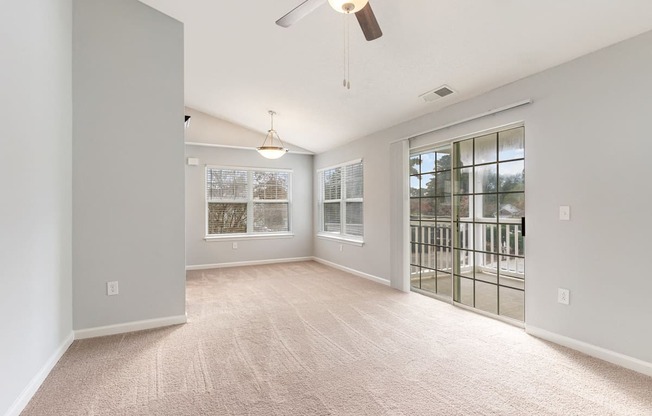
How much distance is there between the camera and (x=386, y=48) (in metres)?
3.09

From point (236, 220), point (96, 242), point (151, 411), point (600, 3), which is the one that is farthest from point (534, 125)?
point (236, 220)

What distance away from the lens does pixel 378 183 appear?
16.9 ft

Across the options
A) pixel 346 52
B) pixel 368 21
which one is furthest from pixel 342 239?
pixel 368 21

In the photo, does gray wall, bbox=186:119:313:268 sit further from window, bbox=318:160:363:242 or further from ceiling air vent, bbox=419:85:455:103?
ceiling air vent, bbox=419:85:455:103

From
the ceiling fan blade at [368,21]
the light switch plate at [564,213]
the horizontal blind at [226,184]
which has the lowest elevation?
the light switch plate at [564,213]

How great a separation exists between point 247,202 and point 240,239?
792 millimetres

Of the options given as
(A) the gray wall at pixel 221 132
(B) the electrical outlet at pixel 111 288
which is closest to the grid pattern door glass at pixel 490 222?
(A) the gray wall at pixel 221 132

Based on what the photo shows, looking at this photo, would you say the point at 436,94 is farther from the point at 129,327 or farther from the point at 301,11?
the point at 129,327

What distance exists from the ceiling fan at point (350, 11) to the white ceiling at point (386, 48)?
0.68 meters

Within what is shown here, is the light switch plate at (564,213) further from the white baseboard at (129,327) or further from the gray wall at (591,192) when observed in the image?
the white baseboard at (129,327)

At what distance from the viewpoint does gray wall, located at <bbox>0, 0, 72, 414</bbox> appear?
1.79 meters

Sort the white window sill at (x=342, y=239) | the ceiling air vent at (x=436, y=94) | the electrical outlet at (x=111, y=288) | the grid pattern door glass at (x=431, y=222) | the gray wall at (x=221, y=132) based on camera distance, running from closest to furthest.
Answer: the electrical outlet at (x=111, y=288)
the ceiling air vent at (x=436, y=94)
the grid pattern door glass at (x=431, y=222)
the white window sill at (x=342, y=239)
the gray wall at (x=221, y=132)

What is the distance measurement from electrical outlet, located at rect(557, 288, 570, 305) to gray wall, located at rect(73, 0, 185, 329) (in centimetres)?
361

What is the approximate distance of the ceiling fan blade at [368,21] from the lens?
2.01 m
